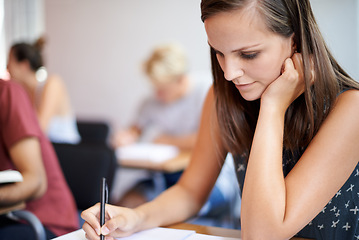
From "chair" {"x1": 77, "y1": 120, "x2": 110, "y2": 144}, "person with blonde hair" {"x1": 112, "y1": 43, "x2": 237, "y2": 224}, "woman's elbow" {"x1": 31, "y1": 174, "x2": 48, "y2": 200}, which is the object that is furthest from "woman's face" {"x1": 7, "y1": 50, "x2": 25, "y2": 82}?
"woman's elbow" {"x1": 31, "y1": 174, "x2": 48, "y2": 200}

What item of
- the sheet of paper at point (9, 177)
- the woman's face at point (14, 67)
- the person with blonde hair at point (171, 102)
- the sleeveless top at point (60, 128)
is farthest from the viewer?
the sleeveless top at point (60, 128)

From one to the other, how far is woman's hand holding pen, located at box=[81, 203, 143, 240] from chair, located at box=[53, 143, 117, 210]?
2.29ft

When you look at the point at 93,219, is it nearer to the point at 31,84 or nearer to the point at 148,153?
the point at 148,153

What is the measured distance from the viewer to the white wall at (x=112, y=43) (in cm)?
432

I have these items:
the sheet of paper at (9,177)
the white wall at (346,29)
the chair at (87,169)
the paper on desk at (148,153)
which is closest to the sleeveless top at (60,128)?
the paper on desk at (148,153)

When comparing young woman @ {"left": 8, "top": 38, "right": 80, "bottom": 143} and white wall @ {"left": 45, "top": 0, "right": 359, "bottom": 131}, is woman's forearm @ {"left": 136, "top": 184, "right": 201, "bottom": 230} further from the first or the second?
white wall @ {"left": 45, "top": 0, "right": 359, "bottom": 131}

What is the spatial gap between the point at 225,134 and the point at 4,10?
4.76m

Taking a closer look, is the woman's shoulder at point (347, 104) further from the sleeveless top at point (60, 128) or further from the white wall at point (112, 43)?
the white wall at point (112, 43)

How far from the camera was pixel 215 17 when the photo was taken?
94 cm

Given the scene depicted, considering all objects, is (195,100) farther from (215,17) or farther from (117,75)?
(215,17)

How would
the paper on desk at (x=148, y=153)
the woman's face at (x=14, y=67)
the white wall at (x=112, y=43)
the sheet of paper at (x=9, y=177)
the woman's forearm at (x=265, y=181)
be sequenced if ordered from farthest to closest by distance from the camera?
the white wall at (x=112, y=43)
the woman's face at (x=14, y=67)
the paper on desk at (x=148, y=153)
the sheet of paper at (x=9, y=177)
the woman's forearm at (x=265, y=181)

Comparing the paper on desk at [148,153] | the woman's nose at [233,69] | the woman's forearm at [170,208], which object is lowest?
the paper on desk at [148,153]

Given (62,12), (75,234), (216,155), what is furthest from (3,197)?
(62,12)

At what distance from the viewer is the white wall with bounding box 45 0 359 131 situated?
4324 millimetres
